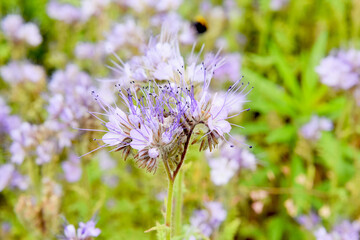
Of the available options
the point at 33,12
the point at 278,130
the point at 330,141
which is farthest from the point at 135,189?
the point at 33,12

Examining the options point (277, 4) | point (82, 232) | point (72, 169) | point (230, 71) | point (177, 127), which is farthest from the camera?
point (277, 4)

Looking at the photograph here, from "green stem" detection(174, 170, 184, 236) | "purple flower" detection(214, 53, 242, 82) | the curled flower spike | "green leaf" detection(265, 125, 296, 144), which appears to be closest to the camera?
the curled flower spike

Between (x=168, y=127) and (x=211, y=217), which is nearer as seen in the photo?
(x=168, y=127)

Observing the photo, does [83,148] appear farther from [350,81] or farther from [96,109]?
[350,81]

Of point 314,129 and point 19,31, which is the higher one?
point 19,31

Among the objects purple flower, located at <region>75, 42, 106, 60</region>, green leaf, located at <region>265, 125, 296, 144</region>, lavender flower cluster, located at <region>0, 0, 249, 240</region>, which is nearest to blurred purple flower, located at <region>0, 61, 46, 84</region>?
lavender flower cluster, located at <region>0, 0, 249, 240</region>

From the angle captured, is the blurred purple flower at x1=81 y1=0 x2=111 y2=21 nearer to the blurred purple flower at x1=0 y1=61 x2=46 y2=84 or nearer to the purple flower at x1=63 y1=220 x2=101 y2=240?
the blurred purple flower at x1=0 y1=61 x2=46 y2=84

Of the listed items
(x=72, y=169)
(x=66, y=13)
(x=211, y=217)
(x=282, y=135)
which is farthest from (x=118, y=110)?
(x=66, y=13)

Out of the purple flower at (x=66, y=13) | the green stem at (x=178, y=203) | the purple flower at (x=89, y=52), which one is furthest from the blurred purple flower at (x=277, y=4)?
the green stem at (x=178, y=203)

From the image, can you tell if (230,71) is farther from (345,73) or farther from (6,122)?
(6,122)
